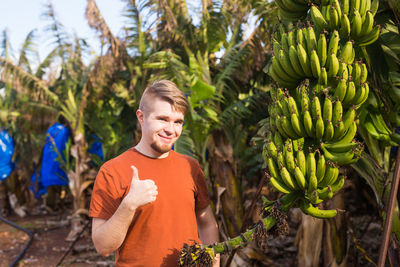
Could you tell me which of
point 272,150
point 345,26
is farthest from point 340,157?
point 345,26

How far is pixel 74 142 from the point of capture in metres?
7.72

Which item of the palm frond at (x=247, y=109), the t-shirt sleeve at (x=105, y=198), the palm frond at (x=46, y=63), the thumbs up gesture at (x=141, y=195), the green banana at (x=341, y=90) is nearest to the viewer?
the thumbs up gesture at (x=141, y=195)

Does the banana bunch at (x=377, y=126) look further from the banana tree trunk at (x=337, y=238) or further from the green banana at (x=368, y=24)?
the banana tree trunk at (x=337, y=238)

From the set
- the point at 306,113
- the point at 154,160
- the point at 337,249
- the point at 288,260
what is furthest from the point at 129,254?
the point at 288,260

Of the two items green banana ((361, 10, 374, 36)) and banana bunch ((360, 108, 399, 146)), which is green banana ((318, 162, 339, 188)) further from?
banana bunch ((360, 108, 399, 146))

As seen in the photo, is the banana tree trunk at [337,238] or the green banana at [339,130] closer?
the green banana at [339,130]

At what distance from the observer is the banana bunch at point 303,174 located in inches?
71.7

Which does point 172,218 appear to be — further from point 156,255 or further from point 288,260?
point 288,260

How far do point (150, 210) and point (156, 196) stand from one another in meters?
0.07

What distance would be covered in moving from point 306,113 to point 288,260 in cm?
482

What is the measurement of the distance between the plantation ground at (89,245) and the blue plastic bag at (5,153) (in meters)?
1.37

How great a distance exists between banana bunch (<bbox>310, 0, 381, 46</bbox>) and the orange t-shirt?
1.24 meters

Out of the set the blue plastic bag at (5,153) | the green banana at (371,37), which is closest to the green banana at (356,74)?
the green banana at (371,37)

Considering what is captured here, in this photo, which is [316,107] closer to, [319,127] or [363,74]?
[319,127]
